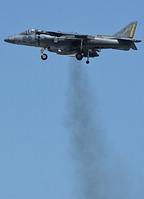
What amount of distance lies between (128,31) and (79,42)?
19.6 feet

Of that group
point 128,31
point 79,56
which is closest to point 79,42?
point 79,56

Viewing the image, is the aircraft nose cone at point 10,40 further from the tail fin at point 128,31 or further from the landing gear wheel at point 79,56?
the tail fin at point 128,31

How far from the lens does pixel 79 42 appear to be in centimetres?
14362

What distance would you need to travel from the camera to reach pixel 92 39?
142750 millimetres

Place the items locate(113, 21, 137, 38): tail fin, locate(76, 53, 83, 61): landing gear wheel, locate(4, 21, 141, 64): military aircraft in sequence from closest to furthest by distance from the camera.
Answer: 1. locate(4, 21, 141, 64): military aircraft
2. locate(76, 53, 83, 61): landing gear wheel
3. locate(113, 21, 137, 38): tail fin

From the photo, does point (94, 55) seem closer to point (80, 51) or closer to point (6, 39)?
point (80, 51)

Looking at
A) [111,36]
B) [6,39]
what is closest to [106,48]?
[111,36]

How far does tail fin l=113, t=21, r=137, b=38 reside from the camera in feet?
472

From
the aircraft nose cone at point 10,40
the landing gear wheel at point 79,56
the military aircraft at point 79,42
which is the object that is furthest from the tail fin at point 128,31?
the aircraft nose cone at point 10,40

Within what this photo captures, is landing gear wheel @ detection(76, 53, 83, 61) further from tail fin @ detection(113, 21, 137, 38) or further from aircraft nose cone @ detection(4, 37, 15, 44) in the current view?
aircraft nose cone @ detection(4, 37, 15, 44)

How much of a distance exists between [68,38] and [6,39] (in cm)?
863

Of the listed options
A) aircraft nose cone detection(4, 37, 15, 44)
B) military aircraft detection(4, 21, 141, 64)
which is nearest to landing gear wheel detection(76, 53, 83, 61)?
military aircraft detection(4, 21, 141, 64)

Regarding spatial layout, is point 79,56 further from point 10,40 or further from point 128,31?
point 10,40

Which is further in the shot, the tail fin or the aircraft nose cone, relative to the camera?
the aircraft nose cone
